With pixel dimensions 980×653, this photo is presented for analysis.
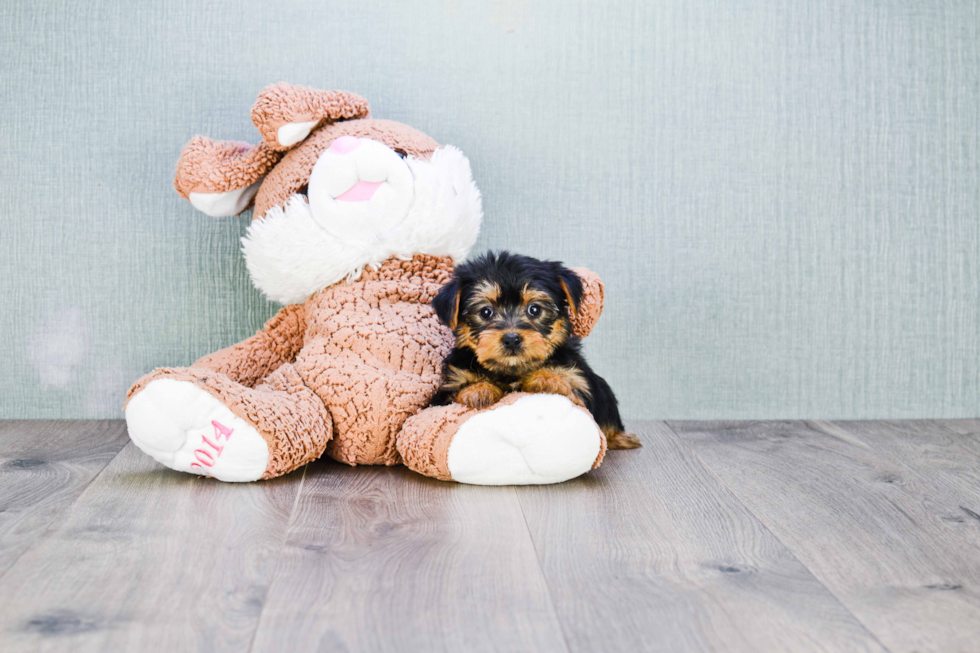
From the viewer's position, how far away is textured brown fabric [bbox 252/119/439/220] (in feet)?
6.88

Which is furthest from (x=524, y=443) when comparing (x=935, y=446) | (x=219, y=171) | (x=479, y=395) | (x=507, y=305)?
(x=935, y=446)

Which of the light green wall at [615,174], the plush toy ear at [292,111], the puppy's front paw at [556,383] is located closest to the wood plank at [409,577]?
the puppy's front paw at [556,383]

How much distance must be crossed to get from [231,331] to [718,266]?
158 cm

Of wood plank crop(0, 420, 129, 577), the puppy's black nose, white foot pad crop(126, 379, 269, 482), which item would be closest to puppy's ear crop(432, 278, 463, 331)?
the puppy's black nose

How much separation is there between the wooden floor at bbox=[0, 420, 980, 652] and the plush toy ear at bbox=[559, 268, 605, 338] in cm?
37

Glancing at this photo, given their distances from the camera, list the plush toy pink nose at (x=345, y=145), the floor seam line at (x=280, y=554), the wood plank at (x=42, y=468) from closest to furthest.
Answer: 1. the floor seam line at (x=280, y=554)
2. the wood plank at (x=42, y=468)
3. the plush toy pink nose at (x=345, y=145)

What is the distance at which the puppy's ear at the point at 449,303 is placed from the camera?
188cm

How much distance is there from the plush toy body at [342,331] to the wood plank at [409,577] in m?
0.14

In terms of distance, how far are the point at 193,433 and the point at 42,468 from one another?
51cm

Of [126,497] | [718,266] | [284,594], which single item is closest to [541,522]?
[284,594]

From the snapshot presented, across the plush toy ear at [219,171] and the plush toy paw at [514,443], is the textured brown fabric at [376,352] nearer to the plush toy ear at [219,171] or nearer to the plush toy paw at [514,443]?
the plush toy paw at [514,443]

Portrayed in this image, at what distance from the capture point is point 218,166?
2127mm

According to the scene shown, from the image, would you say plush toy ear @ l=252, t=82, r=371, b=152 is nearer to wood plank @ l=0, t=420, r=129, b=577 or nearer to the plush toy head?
the plush toy head

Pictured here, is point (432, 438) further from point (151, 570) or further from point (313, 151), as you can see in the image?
point (313, 151)
